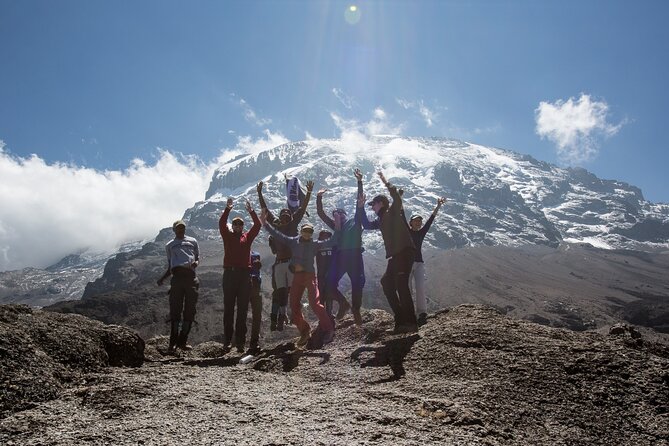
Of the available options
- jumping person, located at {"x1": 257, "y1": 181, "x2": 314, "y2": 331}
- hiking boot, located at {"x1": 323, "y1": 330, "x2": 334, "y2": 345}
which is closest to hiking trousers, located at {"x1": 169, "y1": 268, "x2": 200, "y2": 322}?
jumping person, located at {"x1": 257, "y1": 181, "x2": 314, "y2": 331}

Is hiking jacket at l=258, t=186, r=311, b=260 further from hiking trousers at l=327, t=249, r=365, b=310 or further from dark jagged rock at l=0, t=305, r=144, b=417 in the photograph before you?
dark jagged rock at l=0, t=305, r=144, b=417

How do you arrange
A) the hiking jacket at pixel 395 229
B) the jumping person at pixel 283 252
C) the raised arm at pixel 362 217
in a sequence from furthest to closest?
the jumping person at pixel 283 252
the raised arm at pixel 362 217
the hiking jacket at pixel 395 229

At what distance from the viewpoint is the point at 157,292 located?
100688 millimetres

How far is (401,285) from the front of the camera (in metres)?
8.30

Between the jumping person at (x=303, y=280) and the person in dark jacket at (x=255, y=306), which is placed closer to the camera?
the jumping person at (x=303, y=280)

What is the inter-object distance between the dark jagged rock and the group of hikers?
5.14 feet

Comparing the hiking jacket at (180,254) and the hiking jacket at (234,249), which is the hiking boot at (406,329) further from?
the hiking jacket at (180,254)

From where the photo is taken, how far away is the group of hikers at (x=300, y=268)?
27.6 feet

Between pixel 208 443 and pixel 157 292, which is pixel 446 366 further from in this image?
pixel 157 292

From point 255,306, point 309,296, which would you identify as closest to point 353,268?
point 309,296

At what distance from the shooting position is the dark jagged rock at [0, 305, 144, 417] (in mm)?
5020

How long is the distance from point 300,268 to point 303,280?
24 cm

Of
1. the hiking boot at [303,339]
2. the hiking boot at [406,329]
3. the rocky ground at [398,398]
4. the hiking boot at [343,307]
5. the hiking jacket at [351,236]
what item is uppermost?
the hiking jacket at [351,236]

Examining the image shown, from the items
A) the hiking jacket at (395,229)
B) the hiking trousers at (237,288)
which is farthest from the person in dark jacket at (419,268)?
the hiking trousers at (237,288)
